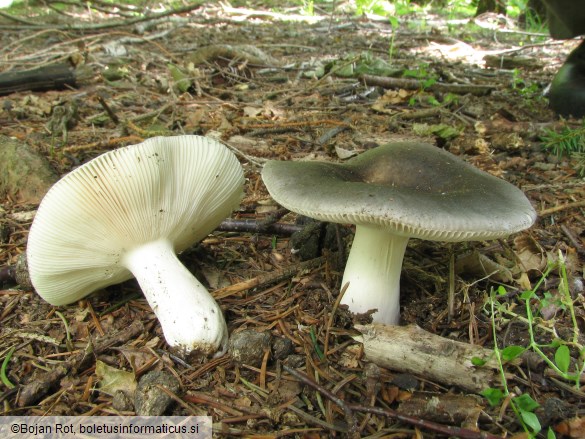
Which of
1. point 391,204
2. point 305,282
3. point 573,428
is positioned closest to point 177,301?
point 305,282

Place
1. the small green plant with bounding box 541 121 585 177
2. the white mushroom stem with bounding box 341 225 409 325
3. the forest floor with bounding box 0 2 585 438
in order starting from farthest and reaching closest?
the small green plant with bounding box 541 121 585 177 < the white mushroom stem with bounding box 341 225 409 325 < the forest floor with bounding box 0 2 585 438

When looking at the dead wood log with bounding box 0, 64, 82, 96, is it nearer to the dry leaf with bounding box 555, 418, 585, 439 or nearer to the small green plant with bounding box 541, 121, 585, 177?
the small green plant with bounding box 541, 121, 585, 177

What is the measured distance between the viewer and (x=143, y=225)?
1928mm

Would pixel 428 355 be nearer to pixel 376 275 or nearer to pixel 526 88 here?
pixel 376 275

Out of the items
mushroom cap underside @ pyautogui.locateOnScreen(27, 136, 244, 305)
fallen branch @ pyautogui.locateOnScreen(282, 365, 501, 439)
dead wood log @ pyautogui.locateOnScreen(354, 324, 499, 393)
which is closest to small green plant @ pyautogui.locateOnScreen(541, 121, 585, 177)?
dead wood log @ pyautogui.locateOnScreen(354, 324, 499, 393)

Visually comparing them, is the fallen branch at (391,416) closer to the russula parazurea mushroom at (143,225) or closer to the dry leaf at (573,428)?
the dry leaf at (573,428)

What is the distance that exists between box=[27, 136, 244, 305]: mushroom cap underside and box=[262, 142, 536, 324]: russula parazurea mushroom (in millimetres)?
319

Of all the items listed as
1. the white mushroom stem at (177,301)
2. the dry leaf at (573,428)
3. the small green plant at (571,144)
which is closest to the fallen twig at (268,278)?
the white mushroom stem at (177,301)

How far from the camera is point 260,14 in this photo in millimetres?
10492

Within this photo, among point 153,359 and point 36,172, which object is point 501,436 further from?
point 36,172

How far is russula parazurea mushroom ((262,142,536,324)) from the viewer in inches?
60.9

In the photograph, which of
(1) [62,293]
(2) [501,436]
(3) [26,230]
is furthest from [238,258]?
(2) [501,436]

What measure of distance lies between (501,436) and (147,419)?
1.29m

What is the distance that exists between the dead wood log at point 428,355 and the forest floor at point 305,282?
0.03m
